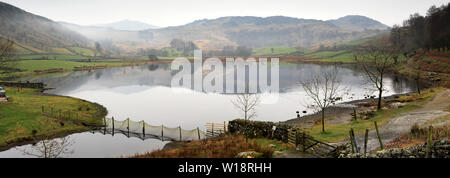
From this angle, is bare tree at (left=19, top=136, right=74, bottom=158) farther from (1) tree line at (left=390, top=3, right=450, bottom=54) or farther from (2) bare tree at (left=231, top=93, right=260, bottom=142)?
(1) tree line at (left=390, top=3, right=450, bottom=54)

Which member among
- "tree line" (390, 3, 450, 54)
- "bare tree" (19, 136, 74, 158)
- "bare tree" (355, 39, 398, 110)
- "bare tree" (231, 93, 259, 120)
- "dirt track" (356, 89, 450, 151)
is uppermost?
"tree line" (390, 3, 450, 54)

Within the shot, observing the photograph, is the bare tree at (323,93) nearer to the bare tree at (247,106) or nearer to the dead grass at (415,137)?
the bare tree at (247,106)

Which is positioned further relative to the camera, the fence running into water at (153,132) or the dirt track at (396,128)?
the fence running into water at (153,132)

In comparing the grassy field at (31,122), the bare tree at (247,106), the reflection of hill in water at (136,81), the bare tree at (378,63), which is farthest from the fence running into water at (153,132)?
the reflection of hill in water at (136,81)

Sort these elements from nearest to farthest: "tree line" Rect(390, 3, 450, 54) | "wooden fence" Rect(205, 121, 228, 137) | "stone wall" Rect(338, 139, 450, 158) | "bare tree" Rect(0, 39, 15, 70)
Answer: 1. "stone wall" Rect(338, 139, 450, 158)
2. "wooden fence" Rect(205, 121, 228, 137)
3. "bare tree" Rect(0, 39, 15, 70)
4. "tree line" Rect(390, 3, 450, 54)

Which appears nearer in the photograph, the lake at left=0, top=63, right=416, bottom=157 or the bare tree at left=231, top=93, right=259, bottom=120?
the lake at left=0, top=63, right=416, bottom=157

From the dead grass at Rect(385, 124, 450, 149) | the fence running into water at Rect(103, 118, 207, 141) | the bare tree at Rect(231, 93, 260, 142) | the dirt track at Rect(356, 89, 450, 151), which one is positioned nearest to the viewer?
the dead grass at Rect(385, 124, 450, 149)

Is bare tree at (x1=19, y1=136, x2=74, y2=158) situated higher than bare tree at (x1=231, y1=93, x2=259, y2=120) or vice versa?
bare tree at (x1=231, y1=93, x2=259, y2=120)

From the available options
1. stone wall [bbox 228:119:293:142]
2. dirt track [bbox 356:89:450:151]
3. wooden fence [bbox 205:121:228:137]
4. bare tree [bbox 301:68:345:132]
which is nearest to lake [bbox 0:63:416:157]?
bare tree [bbox 301:68:345:132]
